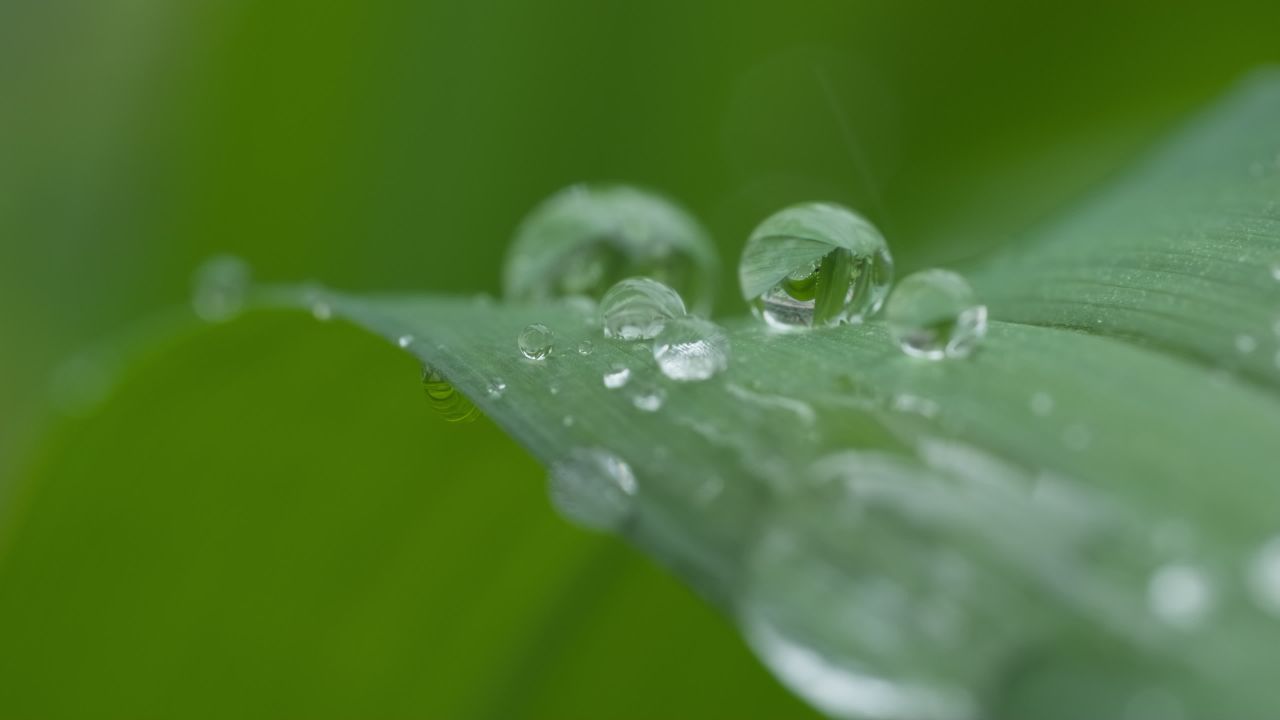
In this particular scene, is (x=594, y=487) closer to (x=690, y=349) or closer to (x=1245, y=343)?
(x=690, y=349)

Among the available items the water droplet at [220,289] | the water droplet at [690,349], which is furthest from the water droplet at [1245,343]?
the water droplet at [220,289]

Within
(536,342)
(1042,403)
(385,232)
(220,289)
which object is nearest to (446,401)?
(536,342)

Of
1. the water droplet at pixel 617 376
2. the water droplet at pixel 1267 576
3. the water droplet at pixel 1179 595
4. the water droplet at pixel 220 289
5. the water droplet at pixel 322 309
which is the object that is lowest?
the water droplet at pixel 1179 595

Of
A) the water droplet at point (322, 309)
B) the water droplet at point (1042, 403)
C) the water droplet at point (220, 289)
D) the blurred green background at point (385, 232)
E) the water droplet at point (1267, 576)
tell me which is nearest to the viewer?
the water droplet at point (1267, 576)

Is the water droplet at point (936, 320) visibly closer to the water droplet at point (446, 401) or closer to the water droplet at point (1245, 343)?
the water droplet at point (1245, 343)

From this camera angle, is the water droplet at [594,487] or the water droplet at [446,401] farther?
the water droplet at [446,401]

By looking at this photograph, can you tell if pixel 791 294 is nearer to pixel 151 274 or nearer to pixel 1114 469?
pixel 1114 469

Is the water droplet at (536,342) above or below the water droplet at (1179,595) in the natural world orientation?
above
